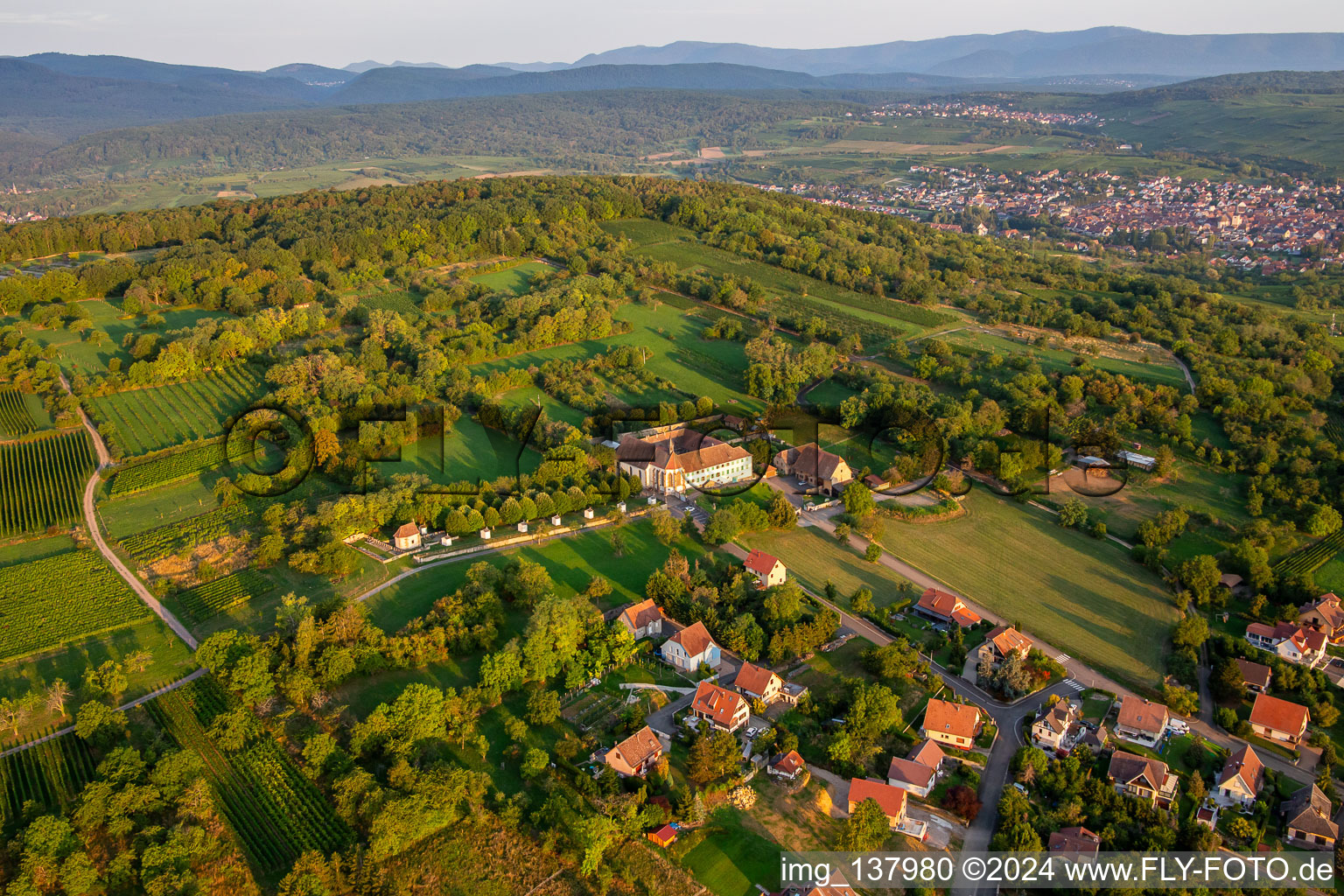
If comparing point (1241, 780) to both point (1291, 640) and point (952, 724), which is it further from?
point (1291, 640)

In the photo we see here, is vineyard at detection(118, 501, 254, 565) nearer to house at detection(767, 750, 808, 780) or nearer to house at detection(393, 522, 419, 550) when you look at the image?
house at detection(393, 522, 419, 550)

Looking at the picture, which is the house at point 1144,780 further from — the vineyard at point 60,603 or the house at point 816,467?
the vineyard at point 60,603

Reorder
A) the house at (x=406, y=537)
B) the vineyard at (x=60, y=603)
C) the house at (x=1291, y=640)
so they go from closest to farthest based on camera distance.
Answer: the house at (x=1291, y=640), the vineyard at (x=60, y=603), the house at (x=406, y=537)

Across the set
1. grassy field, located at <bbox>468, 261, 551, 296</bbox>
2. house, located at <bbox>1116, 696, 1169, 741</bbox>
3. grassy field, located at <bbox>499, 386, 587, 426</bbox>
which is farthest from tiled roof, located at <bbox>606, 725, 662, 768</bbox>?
grassy field, located at <bbox>468, 261, 551, 296</bbox>

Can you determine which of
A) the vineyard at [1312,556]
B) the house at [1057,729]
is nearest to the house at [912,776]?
the house at [1057,729]

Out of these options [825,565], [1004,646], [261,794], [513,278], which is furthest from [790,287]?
[261,794]
